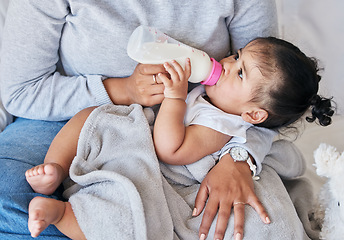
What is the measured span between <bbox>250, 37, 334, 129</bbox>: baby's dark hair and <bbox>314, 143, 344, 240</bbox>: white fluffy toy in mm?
151

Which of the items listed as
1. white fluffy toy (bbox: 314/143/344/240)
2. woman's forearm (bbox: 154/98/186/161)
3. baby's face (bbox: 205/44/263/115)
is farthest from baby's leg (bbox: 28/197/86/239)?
white fluffy toy (bbox: 314/143/344/240)

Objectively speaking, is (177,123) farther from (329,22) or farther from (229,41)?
(329,22)

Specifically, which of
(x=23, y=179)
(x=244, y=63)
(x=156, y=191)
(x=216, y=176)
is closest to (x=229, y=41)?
(x=244, y=63)

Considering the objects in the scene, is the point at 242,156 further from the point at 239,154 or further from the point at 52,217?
the point at 52,217

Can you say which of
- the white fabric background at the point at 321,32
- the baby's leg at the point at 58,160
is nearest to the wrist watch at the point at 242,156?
the baby's leg at the point at 58,160

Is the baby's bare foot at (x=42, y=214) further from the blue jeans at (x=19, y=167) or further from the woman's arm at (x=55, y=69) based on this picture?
the woman's arm at (x=55, y=69)

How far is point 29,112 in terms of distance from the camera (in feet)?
3.84

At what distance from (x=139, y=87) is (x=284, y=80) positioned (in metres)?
0.41

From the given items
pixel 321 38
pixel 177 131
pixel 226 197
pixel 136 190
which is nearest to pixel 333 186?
pixel 226 197

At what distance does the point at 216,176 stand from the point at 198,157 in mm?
74

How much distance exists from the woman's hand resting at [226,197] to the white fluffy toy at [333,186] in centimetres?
23

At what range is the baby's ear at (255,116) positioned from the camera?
3.56 feet

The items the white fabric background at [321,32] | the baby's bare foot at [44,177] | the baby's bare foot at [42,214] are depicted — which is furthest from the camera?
the white fabric background at [321,32]

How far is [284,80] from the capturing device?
102cm
